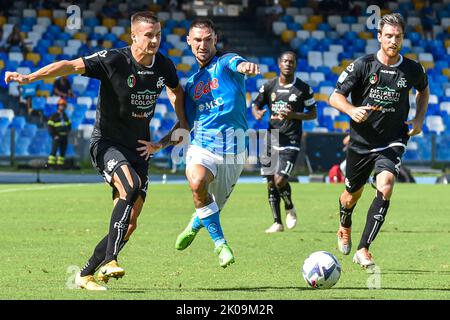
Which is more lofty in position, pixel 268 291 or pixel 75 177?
pixel 268 291

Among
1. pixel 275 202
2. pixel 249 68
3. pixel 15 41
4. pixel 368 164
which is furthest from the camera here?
pixel 15 41

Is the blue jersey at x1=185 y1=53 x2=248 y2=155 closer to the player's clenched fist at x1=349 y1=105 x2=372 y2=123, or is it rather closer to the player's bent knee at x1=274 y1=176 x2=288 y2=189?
the player's clenched fist at x1=349 y1=105 x2=372 y2=123

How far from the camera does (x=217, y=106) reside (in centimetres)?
1102

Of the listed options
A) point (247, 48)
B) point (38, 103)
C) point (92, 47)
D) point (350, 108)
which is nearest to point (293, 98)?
point (350, 108)

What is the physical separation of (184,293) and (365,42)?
114 ft

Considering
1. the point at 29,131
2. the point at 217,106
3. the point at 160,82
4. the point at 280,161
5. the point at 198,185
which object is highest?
the point at 160,82

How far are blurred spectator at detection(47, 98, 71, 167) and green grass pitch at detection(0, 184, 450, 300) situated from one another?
8222 millimetres

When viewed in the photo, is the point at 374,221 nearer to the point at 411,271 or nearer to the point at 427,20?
the point at 411,271

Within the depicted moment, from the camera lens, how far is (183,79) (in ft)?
121

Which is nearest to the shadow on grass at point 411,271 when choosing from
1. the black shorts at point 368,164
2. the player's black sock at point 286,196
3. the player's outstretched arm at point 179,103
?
the black shorts at point 368,164

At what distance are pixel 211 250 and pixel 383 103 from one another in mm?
3138
